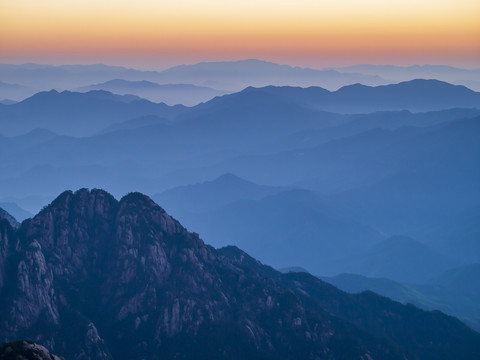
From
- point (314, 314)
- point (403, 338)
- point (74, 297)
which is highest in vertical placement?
point (74, 297)

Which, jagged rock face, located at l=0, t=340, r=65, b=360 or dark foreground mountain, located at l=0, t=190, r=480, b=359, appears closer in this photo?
jagged rock face, located at l=0, t=340, r=65, b=360

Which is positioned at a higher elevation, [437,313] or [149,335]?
[149,335]

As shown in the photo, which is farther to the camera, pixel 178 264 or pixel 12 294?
pixel 178 264

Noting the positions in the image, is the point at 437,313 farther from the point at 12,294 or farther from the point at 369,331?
the point at 12,294

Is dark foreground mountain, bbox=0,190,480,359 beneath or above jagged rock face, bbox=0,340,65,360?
beneath

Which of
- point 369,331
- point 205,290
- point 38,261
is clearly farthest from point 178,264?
point 369,331
